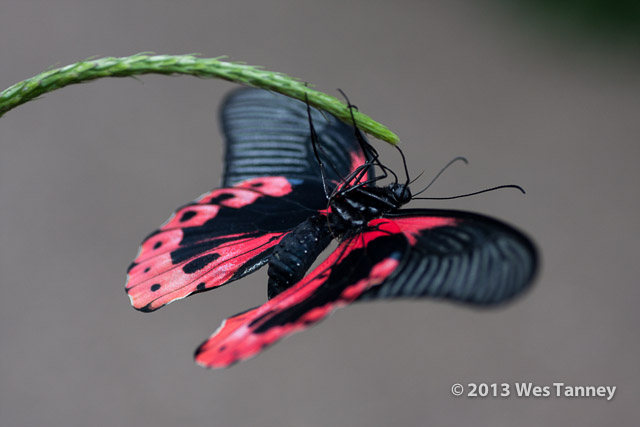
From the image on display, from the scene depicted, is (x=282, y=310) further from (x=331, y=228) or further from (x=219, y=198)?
(x=219, y=198)

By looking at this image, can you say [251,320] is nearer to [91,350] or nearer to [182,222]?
[182,222]

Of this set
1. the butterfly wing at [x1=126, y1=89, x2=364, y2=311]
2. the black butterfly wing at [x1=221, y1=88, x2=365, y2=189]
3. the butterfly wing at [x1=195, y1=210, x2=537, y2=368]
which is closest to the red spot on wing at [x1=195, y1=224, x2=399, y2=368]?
the butterfly wing at [x1=195, y1=210, x2=537, y2=368]

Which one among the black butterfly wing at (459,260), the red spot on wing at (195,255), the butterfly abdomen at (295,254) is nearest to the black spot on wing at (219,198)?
the red spot on wing at (195,255)

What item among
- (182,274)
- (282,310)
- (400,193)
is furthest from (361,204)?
(182,274)

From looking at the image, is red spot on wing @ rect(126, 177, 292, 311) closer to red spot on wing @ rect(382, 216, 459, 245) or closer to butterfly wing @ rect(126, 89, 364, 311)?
butterfly wing @ rect(126, 89, 364, 311)

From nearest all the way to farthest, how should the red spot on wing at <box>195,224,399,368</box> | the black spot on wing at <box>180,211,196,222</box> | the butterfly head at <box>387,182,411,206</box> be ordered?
the red spot on wing at <box>195,224,399,368</box>, the butterfly head at <box>387,182,411,206</box>, the black spot on wing at <box>180,211,196,222</box>

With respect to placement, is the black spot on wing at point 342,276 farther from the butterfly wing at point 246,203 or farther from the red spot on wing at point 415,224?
the butterfly wing at point 246,203
